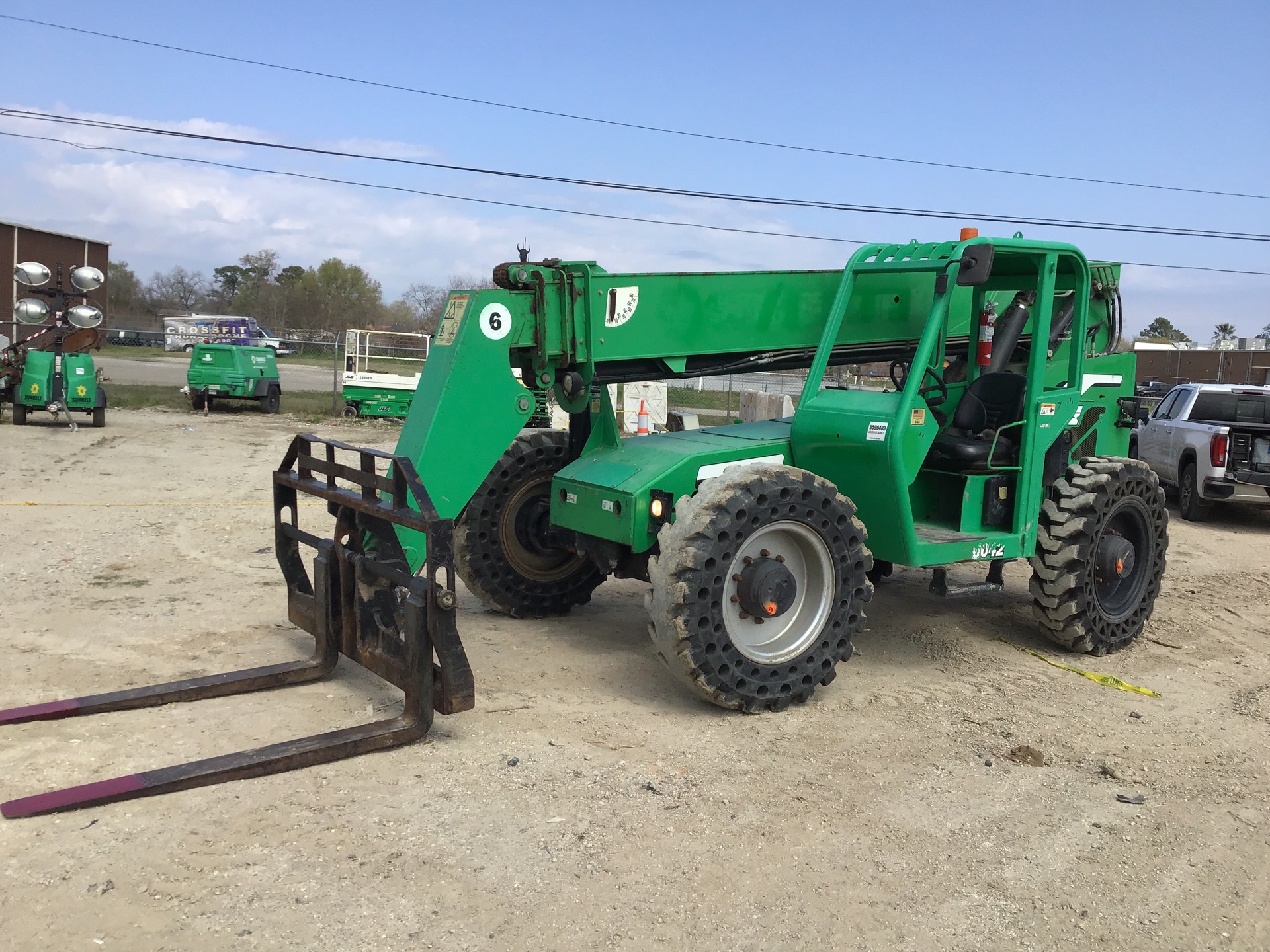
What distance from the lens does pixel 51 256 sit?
145 ft

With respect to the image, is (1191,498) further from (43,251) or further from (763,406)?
(43,251)

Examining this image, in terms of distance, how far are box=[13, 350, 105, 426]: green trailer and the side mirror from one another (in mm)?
17436

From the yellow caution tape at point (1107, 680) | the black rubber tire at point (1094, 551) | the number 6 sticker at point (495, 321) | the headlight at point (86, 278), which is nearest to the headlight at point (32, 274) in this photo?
the headlight at point (86, 278)

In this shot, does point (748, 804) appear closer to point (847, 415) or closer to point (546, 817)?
point (546, 817)

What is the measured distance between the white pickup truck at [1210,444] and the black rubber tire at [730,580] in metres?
8.25

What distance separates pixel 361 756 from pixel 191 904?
4.16ft

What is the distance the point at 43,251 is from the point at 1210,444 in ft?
145

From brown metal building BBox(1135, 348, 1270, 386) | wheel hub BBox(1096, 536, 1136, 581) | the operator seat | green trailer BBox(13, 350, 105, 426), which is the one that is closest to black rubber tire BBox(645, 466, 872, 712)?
the operator seat

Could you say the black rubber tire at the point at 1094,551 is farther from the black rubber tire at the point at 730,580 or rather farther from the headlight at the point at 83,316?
the headlight at the point at 83,316

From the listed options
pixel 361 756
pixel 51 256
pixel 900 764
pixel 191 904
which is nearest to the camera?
pixel 191 904

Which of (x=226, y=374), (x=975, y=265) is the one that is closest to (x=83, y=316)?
(x=226, y=374)

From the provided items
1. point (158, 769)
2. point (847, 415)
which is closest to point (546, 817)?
point (158, 769)

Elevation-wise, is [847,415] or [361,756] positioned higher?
[847,415]

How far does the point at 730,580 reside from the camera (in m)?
5.61
